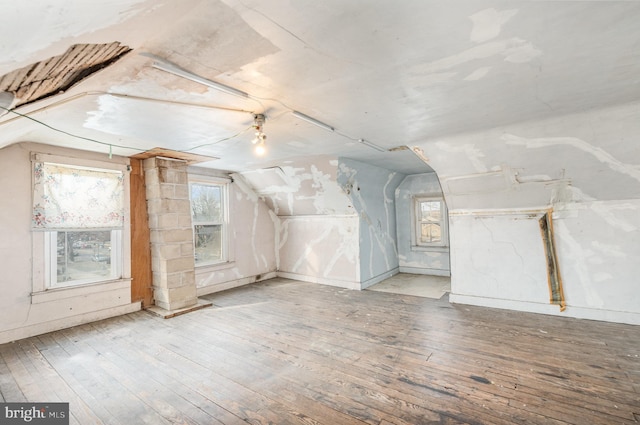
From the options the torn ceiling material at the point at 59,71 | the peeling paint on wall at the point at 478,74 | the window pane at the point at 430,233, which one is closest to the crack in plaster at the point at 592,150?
the peeling paint on wall at the point at 478,74

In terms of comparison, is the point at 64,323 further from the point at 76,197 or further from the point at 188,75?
the point at 188,75

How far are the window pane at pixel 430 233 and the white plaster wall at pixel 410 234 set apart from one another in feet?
0.74

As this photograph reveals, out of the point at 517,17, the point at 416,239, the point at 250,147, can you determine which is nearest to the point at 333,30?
the point at 517,17

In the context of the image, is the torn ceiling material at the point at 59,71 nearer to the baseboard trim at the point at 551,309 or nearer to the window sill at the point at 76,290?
the window sill at the point at 76,290

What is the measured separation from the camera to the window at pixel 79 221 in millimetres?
3561

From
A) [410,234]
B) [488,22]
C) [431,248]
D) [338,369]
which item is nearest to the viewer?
[488,22]

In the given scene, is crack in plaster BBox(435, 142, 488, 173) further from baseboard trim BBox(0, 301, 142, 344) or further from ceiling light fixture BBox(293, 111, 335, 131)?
baseboard trim BBox(0, 301, 142, 344)

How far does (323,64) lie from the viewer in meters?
1.88

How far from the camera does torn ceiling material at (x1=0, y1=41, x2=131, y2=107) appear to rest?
142 cm

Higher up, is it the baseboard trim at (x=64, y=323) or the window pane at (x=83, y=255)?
the window pane at (x=83, y=255)

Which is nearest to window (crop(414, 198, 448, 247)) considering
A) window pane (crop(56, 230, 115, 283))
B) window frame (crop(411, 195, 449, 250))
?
window frame (crop(411, 195, 449, 250))

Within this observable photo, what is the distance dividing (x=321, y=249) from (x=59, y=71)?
483cm

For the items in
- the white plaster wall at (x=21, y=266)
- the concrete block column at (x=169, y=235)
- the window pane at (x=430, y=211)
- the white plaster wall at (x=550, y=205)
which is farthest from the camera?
the window pane at (x=430, y=211)

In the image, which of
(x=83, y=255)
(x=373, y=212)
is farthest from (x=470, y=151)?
(x=83, y=255)
